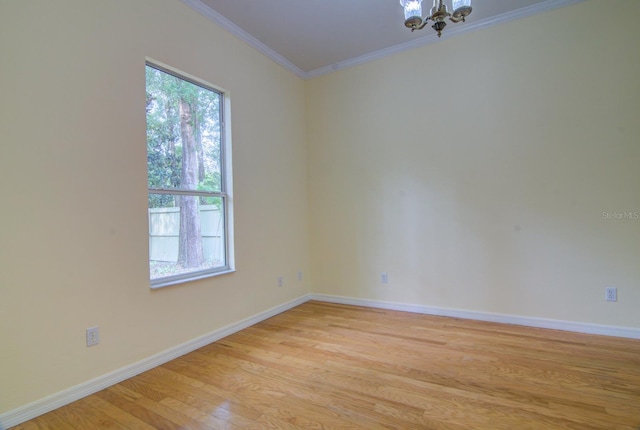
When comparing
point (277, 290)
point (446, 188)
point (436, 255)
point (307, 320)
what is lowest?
point (307, 320)

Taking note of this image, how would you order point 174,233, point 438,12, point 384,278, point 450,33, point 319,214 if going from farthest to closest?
1. point 319,214
2. point 384,278
3. point 450,33
4. point 174,233
5. point 438,12

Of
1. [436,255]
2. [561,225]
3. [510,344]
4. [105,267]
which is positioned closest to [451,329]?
[510,344]

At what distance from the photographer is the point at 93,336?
2080mm

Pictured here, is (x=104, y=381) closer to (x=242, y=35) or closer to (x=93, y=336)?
(x=93, y=336)

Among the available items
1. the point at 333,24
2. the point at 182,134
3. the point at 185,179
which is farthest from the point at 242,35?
the point at 185,179

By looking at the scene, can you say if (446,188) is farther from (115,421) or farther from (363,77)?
(115,421)

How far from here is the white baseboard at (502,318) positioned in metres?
2.80

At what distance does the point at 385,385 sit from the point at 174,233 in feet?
6.57

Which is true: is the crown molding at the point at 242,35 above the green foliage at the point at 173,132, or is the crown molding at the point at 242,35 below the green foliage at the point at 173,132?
above

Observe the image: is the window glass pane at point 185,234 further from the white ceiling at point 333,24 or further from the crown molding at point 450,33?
the crown molding at point 450,33

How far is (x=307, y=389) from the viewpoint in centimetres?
206

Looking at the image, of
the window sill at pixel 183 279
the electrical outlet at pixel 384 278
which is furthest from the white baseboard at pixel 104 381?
the electrical outlet at pixel 384 278

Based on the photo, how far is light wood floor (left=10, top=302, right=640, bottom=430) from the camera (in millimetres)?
1741

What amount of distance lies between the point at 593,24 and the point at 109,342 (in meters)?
4.70
